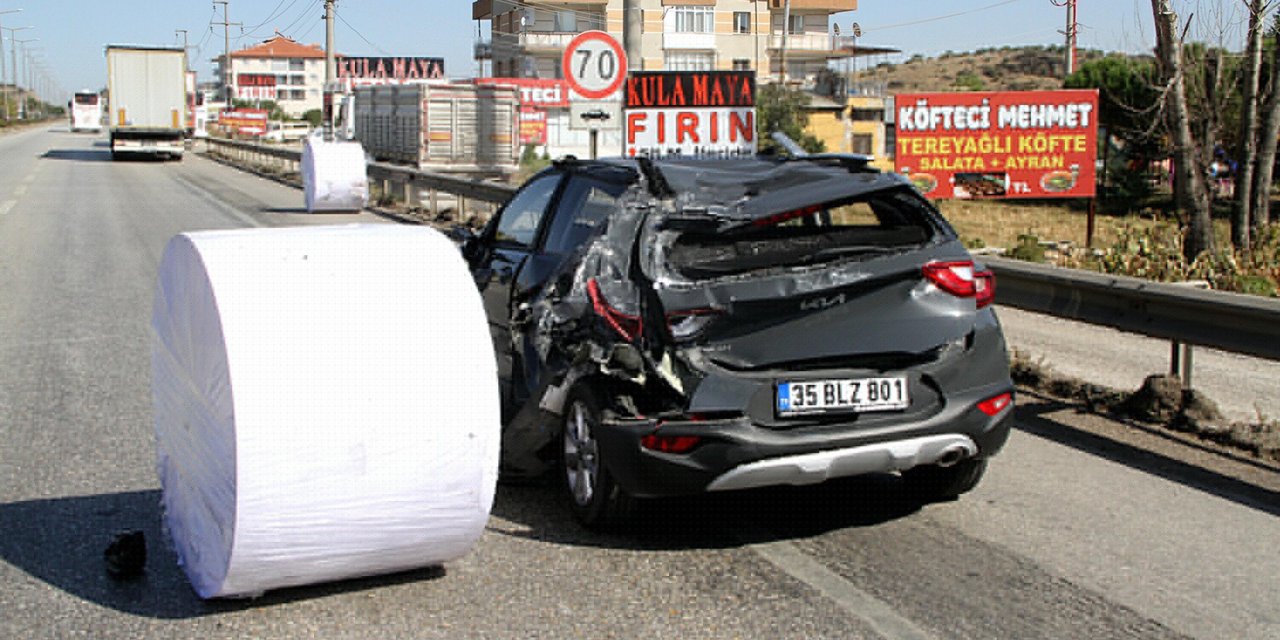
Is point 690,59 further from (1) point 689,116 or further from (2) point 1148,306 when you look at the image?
(2) point 1148,306

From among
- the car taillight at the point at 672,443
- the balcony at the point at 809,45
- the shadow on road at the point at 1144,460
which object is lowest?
the shadow on road at the point at 1144,460

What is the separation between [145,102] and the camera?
50.4 metres

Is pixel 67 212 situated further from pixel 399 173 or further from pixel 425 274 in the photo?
pixel 425 274

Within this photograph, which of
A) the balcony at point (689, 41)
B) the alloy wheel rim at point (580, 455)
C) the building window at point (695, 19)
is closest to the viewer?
the alloy wheel rim at point (580, 455)

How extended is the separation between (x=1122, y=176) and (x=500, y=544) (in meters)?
35.2

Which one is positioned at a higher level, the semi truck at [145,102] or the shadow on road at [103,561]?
the semi truck at [145,102]

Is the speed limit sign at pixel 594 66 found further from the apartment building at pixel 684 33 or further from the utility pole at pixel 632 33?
the apartment building at pixel 684 33

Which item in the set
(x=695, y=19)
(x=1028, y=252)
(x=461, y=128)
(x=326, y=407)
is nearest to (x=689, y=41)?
(x=695, y=19)

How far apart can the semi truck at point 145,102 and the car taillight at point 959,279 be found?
48950mm

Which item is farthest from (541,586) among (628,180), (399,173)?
(399,173)

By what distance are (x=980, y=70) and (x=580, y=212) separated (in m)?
130

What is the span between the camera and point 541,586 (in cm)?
498

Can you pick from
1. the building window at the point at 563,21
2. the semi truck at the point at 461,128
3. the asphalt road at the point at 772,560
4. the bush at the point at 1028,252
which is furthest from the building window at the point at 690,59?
the asphalt road at the point at 772,560

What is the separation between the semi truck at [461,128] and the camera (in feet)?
107
